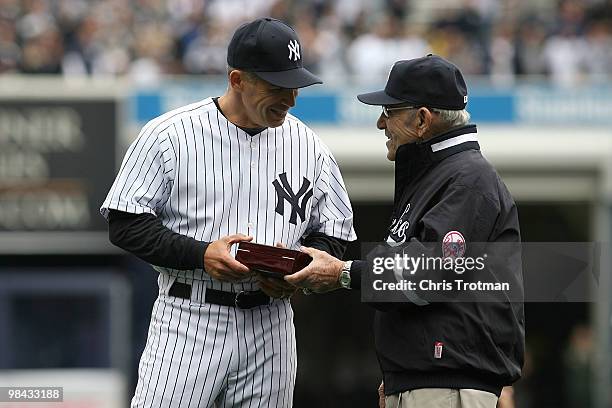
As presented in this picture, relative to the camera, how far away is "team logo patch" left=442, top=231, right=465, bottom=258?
382 cm

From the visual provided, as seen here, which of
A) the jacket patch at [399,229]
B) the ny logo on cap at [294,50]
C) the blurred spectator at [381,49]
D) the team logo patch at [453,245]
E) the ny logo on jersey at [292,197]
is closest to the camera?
the team logo patch at [453,245]

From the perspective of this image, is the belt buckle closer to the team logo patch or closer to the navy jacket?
the navy jacket

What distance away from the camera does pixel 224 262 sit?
4008 millimetres

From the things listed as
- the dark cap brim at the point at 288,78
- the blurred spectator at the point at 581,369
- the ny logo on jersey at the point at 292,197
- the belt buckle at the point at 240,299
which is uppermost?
the dark cap brim at the point at 288,78

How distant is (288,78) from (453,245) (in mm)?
823

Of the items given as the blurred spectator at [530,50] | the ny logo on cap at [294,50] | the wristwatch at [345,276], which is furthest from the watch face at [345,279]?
the blurred spectator at [530,50]

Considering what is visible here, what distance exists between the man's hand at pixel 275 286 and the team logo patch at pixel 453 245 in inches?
23.1

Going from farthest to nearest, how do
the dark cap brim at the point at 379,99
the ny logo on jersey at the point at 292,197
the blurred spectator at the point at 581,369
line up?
the blurred spectator at the point at 581,369 < the ny logo on jersey at the point at 292,197 < the dark cap brim at the point at 379,99

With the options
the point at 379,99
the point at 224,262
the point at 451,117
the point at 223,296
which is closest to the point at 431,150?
the point at 451,117

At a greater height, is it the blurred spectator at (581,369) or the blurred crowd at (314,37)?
the blurred crowd at (314,37)

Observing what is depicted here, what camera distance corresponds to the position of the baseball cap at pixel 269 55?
414 cm

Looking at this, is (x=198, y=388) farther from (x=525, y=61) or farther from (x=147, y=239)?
(x=525, y=61)

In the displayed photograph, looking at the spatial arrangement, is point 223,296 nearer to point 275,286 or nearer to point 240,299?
point 240,299

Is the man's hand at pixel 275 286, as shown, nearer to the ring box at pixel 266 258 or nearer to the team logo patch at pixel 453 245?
the ring box at pixel 266 258
